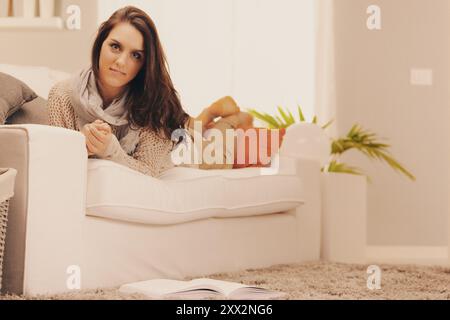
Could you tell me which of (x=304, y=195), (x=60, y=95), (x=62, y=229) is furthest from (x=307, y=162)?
(x=62, y=229)

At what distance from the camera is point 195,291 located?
1.60 meters

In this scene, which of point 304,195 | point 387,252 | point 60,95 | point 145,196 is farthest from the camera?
point 387,252

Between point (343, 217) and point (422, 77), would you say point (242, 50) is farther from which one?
point (343, 217)

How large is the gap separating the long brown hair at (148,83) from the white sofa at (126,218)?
19 cm

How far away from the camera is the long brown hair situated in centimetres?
205

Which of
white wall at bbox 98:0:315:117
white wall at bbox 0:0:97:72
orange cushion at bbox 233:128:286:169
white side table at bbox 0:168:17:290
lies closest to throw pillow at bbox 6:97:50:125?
white side table at bbox 0:168:17:290

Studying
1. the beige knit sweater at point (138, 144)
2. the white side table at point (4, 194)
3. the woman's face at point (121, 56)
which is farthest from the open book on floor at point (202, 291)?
the woman's face at point (121, 56)

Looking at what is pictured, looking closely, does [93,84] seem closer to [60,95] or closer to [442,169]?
[60,95]

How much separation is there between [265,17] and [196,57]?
509 mm

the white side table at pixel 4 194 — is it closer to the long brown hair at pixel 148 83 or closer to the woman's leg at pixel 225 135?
the long brown hair at pixel 148 83

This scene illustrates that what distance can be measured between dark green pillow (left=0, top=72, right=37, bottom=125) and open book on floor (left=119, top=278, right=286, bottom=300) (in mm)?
731

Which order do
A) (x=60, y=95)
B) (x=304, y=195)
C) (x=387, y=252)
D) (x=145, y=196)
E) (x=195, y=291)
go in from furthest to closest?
(x=387, y=252) → (x=304, y=195) → (x=60, y=95) → (x=145, y=196) → (x=195, y=291)

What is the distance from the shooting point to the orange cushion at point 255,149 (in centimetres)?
271

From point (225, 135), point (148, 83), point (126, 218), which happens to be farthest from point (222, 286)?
point (225, 135)
